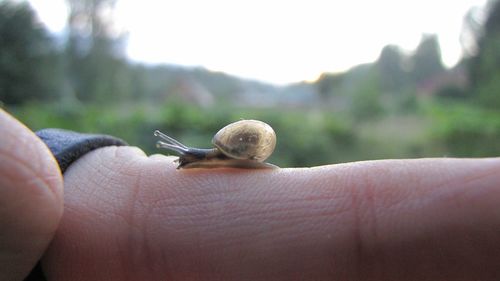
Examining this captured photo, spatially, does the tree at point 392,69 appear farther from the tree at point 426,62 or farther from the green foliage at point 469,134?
the green foliage at point 469,134

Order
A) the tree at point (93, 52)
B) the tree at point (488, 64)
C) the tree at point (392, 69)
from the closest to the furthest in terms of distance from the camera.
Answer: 1. the tree at point (488, 64)
2. the tree at point (392, 69)
3. the tree at point (93, 52)

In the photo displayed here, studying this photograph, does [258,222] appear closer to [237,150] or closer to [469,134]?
[237,150]

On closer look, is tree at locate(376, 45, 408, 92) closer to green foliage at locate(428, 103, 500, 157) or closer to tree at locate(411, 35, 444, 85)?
tree at locate(411, 35, 444, 85)

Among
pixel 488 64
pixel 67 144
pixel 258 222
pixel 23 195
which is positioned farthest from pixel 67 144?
pixel 488 64

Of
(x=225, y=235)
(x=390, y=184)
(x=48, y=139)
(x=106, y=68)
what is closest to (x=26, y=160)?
(x=48, y=139)

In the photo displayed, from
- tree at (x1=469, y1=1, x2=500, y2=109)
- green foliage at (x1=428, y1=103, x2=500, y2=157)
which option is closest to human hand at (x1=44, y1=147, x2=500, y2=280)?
green foliage at (x1=428, y1=103, x2=500, y2=157)

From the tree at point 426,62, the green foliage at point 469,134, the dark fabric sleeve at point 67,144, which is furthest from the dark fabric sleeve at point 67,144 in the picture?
the tree at point 426,62
